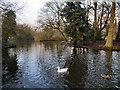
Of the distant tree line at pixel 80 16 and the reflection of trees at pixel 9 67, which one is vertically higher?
the distant tree line at pixel 80 16

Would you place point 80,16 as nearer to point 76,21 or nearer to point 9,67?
point 76,21

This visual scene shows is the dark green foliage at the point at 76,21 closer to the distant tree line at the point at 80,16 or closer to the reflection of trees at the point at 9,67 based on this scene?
the distant tree line at the point at 80,16

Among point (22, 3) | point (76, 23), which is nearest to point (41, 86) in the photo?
point (22, 3)

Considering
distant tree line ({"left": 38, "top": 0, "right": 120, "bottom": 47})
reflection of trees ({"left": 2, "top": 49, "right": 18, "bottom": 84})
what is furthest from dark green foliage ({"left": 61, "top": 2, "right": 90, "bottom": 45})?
reflection of trees ({"left": 2, "top": 49, "right": 18, "bottom": 84})

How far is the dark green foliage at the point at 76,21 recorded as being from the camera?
1752 cm

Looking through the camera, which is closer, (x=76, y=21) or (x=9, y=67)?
(x=9, y=67)

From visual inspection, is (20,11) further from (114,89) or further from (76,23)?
(76,23)

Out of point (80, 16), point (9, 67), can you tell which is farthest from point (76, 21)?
point (9, 67)

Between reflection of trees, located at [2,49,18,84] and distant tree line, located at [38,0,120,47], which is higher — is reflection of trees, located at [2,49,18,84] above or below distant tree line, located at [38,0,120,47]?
below

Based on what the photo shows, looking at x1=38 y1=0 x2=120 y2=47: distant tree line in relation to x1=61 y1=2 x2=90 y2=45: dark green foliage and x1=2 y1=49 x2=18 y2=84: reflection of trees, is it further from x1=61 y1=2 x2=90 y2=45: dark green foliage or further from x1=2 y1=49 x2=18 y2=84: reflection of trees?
x1=2 y1=49 x2=18 y2=84: reflection of trees

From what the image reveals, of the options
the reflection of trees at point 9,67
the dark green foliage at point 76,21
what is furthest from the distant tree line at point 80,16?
the reflection of trees at point 9,67

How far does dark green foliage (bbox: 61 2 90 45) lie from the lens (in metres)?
17.5

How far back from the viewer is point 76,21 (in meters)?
17.5

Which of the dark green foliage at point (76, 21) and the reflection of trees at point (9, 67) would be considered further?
the dark green foliage at point (76, 21)
